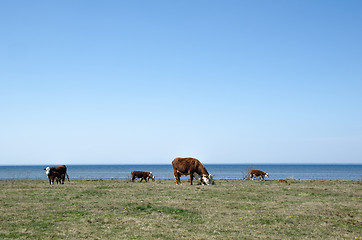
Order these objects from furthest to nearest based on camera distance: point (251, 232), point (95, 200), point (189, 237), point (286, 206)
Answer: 1. point (95, 200)
2. point (286, 206)
3. point (251, 232)
4. point (189, 237)

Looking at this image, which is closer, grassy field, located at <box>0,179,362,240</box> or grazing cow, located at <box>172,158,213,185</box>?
grassy field, located at <box>0,179,362,240</box>

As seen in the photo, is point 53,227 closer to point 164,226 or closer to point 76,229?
point 76,229

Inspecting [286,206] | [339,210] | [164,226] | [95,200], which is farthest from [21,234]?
[339,210]

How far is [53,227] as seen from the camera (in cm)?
1427

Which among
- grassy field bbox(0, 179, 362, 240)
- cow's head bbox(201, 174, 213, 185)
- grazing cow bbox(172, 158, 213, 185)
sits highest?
grazing cow bbox(172, 158, 213, 185)

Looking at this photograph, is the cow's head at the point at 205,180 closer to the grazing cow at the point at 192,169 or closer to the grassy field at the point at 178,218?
the grazing cow at the point at 192,169

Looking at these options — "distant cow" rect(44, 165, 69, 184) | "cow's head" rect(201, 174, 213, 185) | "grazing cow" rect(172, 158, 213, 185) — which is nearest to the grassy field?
"cow's head" rect(201, 174, 213, 185)

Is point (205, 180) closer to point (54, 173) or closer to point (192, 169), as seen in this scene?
point (192, 169)

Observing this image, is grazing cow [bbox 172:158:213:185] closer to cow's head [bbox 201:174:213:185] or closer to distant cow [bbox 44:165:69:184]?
cow's head [bbox 201:174:213:185]

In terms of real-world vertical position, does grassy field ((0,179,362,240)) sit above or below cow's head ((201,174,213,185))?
below

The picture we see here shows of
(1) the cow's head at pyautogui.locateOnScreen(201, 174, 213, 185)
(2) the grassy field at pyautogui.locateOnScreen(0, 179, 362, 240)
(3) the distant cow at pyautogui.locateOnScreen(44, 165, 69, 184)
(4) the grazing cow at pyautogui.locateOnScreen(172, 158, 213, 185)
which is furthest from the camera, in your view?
(3) the distant cow at pyautogui.locateOnScreen(44, 165, 69, 184)

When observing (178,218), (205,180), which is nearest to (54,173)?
(205,180)

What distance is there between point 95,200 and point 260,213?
35.9ft

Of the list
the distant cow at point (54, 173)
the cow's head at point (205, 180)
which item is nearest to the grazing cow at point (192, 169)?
the cow's head at point (205, 180)
